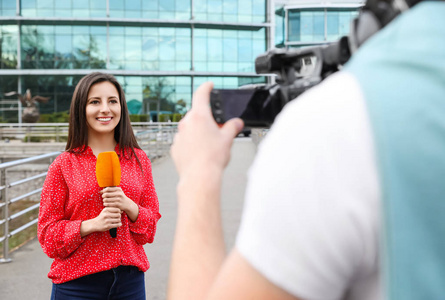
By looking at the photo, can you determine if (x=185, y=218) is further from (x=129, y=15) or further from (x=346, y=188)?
(x=129, y=15)

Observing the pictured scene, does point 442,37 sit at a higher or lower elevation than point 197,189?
higher

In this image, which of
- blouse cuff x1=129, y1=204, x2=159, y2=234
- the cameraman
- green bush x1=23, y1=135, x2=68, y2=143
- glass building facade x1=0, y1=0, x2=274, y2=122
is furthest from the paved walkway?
glass building facade x1=0, y1=0, x2=274, y2=122

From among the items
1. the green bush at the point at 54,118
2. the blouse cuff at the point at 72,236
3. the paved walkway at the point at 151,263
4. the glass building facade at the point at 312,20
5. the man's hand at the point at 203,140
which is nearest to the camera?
the man's hand at the point at 203,140

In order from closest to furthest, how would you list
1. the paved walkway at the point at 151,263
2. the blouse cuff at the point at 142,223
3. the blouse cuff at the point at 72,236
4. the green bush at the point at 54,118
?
the blouse cuff at the point at 72,236 → the blouse cuff at the point at 142,223 → the paved walkway at the point at 151,263 → the green bush at the point at 54,118

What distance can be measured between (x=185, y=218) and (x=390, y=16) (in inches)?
15.7

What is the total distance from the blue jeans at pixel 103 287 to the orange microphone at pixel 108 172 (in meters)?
0.19

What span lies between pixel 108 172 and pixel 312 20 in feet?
142

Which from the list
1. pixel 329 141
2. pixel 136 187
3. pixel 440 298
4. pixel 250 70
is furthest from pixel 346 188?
pixel 250 70

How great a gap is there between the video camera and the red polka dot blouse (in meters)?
1.66

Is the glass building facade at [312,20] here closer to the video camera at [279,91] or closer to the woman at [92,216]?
the woman at [92,216]

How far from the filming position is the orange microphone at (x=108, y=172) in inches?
95.7

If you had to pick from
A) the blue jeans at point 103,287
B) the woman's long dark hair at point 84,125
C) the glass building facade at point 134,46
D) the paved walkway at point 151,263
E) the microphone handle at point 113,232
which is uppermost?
the glass building facade at point 134,46

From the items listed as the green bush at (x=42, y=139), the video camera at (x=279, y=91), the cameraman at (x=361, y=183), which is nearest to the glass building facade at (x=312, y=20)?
the green bush at (x=42, y=139)

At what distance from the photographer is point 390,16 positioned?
65 cm
